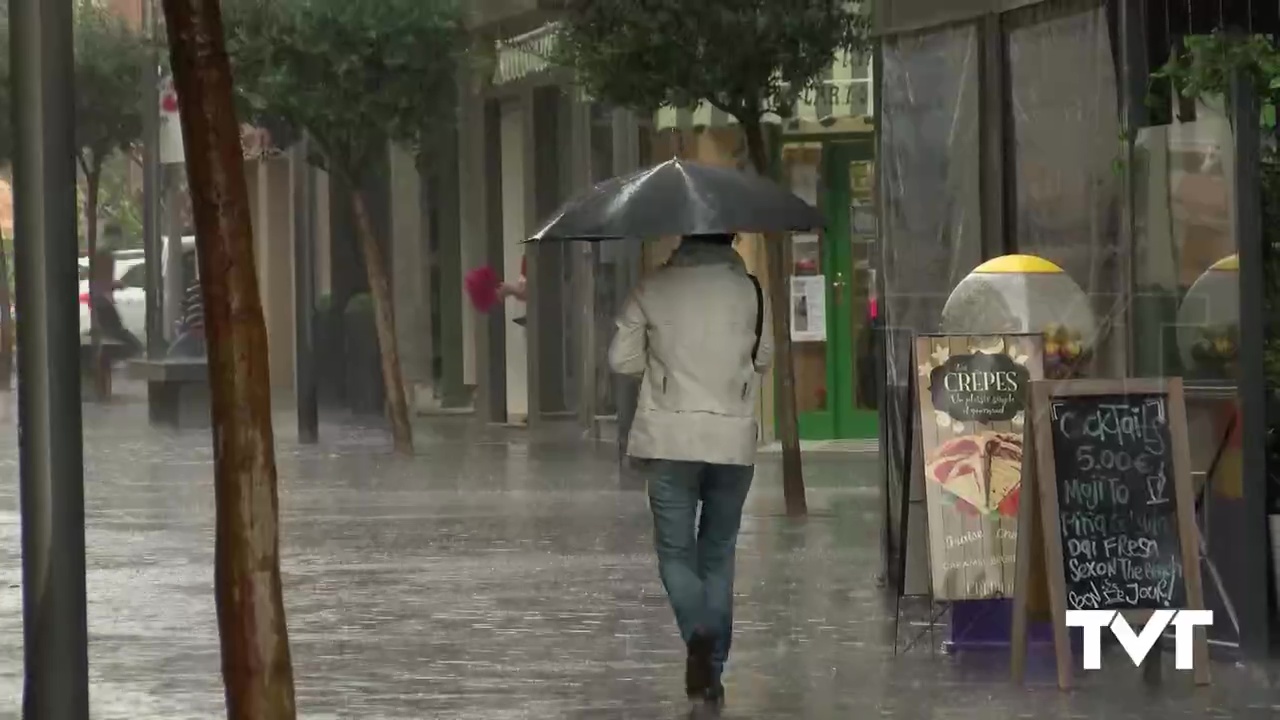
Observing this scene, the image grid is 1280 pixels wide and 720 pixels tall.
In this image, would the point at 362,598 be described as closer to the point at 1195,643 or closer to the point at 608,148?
the point at 1195,643

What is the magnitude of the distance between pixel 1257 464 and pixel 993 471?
0.96 m

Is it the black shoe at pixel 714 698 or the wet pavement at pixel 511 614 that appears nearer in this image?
the black shoe at pixel 714 698

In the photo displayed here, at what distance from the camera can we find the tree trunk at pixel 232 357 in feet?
21.3

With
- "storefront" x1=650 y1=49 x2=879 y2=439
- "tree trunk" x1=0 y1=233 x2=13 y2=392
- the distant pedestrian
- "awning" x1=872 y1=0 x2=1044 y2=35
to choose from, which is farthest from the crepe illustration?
"tree trunk" x1=0 y1=233 x2=13 y2=392

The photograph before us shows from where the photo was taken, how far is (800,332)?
840 inches

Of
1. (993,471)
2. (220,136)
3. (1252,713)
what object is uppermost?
(220,136)

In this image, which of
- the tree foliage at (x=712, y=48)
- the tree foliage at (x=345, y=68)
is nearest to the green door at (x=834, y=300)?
the tree foliage at (x=345, y=68)

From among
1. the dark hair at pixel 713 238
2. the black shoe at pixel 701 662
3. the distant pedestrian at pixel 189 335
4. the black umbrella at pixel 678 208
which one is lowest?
the black shoe at pixel 701 662

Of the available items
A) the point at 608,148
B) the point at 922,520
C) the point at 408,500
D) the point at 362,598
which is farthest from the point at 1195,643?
the point at 608,148

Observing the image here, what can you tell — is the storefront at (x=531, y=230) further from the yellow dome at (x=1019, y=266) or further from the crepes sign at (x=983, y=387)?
the crepes sign at (x=983, y=387)

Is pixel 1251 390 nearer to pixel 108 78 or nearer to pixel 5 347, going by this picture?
pixel 108 78

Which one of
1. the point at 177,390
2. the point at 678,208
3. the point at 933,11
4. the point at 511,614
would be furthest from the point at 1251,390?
the point at 177,390

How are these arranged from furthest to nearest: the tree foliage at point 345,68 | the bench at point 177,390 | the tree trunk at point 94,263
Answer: the tree trunk at point 94,263
the bench at point 177,390
the tree foliage at point 345,68

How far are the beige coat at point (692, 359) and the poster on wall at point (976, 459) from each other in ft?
3.62
